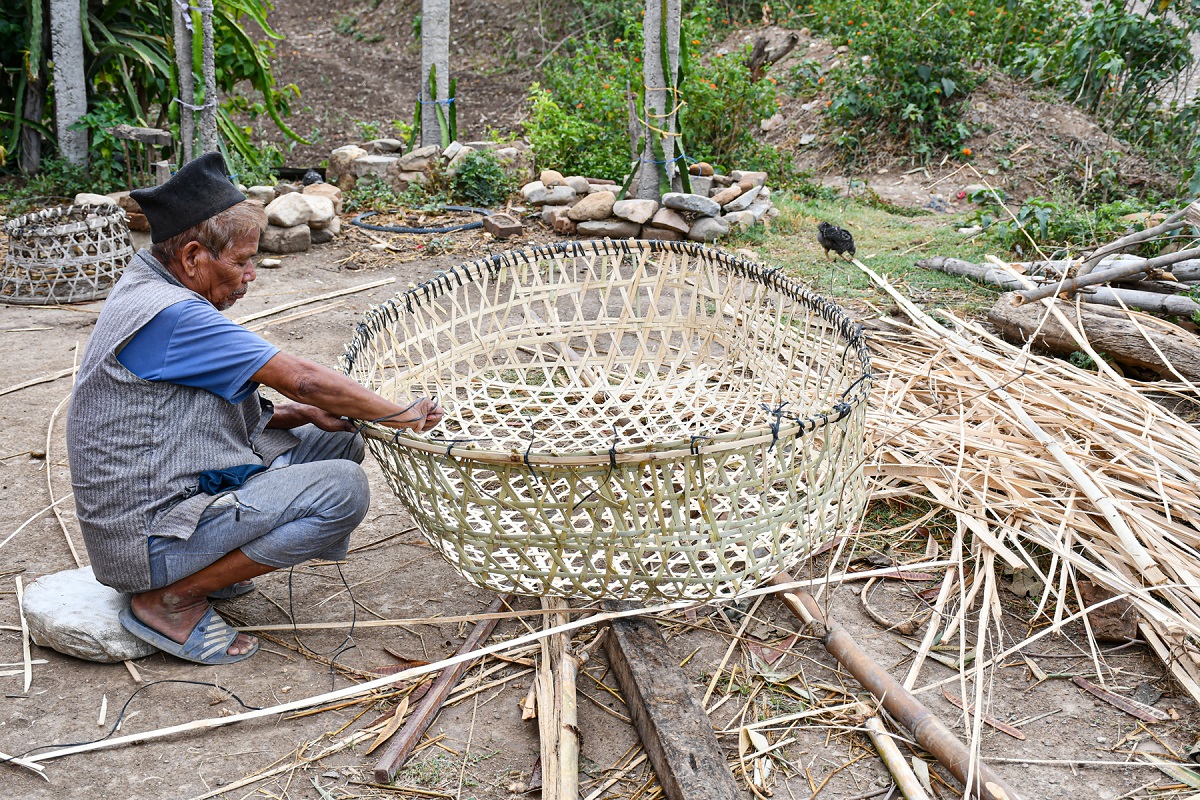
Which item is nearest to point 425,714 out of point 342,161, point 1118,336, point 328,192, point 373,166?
point 1118,336

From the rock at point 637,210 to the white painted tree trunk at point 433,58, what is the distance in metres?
2.18

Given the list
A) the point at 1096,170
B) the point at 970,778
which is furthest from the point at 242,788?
the point at 1096,170

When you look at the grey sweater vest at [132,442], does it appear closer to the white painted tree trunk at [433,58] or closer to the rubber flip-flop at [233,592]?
the rubber flip-flop at [233,592]

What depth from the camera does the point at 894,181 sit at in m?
7.56

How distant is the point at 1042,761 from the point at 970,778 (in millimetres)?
279

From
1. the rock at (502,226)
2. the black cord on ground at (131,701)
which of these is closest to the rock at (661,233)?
the rock at (502,226)

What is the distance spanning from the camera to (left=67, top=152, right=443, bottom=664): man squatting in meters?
1.90

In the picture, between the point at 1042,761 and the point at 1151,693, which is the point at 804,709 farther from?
the point at 1151,693

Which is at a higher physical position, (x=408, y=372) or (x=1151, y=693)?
(x=408, y=372)

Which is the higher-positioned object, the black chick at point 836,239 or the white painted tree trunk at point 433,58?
the white painted tree trunk at point 433,58

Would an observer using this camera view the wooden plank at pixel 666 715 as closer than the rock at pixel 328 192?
Yes

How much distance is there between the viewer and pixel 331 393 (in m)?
1.93

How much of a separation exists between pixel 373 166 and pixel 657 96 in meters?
2.47

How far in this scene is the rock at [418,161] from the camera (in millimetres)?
6723
